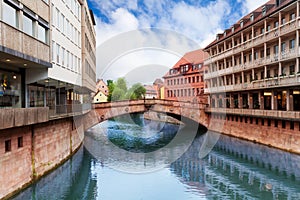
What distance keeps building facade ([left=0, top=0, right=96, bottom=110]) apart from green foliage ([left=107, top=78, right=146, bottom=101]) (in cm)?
5914

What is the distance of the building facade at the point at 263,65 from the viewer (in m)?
26.9

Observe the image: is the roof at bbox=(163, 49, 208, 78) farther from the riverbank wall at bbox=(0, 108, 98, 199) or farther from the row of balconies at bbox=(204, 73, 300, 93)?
the riverbank wall at bbox=(0, 108, 98, 199)

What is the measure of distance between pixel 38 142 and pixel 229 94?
1223 inches

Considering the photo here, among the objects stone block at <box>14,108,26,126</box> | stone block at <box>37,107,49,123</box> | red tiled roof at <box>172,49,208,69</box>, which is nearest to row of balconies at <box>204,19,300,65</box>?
red tiled roof at <box>172,49,208,69</box>

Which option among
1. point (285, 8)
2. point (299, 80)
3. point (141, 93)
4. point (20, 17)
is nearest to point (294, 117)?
point (299, 80)

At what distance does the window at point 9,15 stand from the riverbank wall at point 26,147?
412cm

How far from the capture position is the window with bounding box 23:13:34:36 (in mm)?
15266

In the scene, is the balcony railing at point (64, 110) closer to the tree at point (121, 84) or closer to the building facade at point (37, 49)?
the building facade at point (37, 49)

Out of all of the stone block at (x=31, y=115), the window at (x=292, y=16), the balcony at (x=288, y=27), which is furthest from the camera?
the window at (x=292, y=16)

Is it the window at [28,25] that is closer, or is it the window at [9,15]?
the window at [9,15]

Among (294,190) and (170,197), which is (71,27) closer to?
(170,197)

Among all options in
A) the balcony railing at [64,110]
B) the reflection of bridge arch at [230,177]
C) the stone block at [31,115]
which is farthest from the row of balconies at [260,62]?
the stone block at [31,115]

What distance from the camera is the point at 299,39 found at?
25547 mm

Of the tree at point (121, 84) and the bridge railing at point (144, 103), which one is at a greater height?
the tree at point (121, 84)
